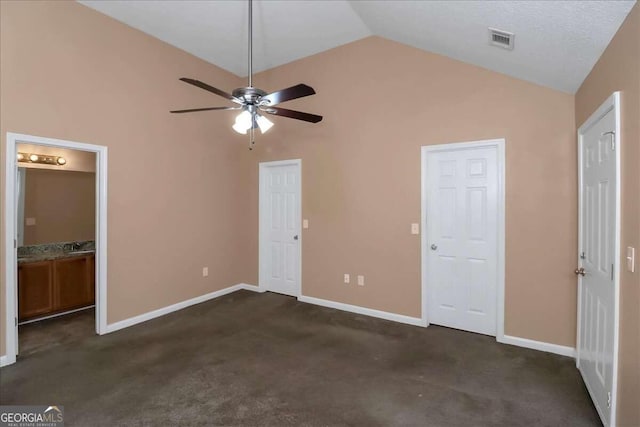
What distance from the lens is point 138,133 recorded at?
374 centimetres

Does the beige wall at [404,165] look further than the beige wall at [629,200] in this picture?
Yes

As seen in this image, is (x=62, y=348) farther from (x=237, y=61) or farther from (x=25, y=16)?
(x=237, y=61)

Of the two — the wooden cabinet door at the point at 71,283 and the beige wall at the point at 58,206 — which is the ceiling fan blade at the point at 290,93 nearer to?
the wooden cabinet door at the point at 71,283

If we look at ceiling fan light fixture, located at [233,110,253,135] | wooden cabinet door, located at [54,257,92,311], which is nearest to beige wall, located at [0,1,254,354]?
wooden cabinet door, located at [54,257,92,311]

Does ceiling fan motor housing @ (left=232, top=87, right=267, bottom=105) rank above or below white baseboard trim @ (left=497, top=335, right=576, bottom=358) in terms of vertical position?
above

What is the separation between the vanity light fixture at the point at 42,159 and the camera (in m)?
4.02

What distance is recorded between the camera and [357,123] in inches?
160

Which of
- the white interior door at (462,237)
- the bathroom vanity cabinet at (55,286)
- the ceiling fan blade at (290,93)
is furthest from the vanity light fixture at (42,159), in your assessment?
the white interior door at (462,237)

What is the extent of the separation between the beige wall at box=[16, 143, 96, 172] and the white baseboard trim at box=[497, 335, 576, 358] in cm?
574

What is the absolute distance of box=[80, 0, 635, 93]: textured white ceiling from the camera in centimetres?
195

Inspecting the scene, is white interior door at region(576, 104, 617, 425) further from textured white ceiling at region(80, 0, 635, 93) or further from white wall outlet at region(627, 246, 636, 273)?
textured white ceiling at region(80, 0, 635, 93)

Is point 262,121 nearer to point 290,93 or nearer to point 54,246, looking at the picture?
point 290,93

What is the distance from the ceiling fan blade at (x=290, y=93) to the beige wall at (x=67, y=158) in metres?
3.47

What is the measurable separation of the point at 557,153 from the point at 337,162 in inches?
94.7
